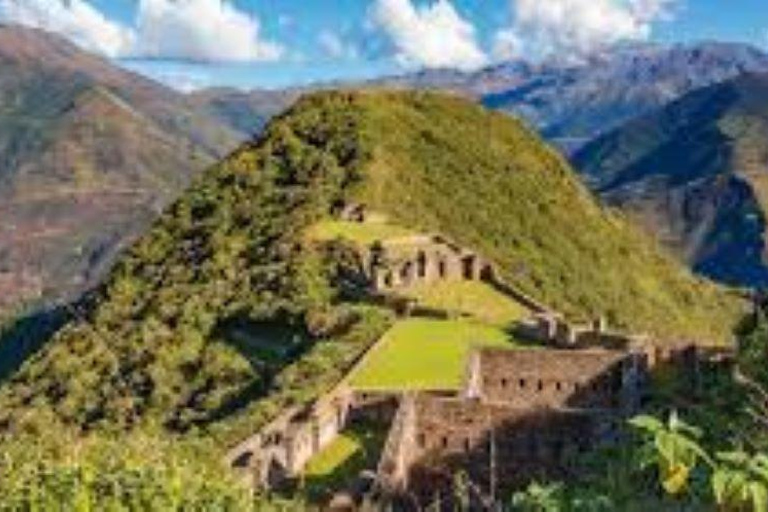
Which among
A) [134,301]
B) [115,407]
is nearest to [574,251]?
[134,301]

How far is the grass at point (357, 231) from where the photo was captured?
89.4 meters

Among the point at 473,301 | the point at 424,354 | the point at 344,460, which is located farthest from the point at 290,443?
the point at 473,301

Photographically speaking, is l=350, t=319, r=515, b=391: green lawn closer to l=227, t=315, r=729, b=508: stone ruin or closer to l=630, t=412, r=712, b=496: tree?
l=227, t=315, r=729, b=508: stone ruin

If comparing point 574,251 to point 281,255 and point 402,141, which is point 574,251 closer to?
point 402,141

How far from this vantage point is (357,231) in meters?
94.9

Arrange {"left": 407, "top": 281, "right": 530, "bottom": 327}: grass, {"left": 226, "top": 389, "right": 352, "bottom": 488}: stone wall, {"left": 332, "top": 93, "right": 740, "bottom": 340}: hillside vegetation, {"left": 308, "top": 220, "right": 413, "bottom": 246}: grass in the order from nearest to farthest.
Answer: {"left": 226, "top": 389, "right": 352, "bottom": 488}: stone wall, {"left": 407, "top": 281, "right": 530, "bottom": 327}: grass, {"left": 308, "top": 220, "right": 413, "bottom": 246}: grass, {"left": 332, "top": 93, "right": 740, "bottom": 340}: hillside vegetation

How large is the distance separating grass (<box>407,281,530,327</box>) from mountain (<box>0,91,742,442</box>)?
9.56 ft

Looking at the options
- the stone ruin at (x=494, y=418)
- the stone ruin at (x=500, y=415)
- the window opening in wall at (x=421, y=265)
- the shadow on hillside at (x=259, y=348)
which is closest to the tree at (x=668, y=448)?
the stone ruin at (x=500, y=415)

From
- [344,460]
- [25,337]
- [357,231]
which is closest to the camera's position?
[344,460]

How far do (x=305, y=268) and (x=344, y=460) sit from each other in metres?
37.3

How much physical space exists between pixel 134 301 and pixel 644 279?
53.9m

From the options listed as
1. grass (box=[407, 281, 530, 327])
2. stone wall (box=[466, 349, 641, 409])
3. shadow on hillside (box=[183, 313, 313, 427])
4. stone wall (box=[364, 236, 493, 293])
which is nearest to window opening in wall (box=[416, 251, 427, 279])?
stone wall (box=[364, 236, 493, 293])

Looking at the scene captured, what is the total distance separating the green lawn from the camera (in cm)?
5131

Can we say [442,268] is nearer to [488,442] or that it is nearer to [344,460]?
[344,460]
